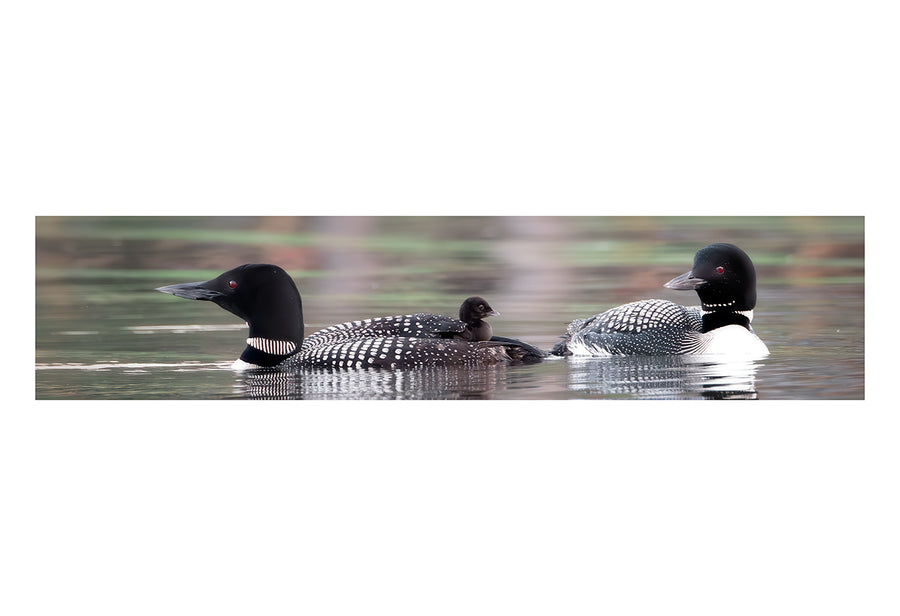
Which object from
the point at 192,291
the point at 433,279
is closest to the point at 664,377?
the point at 433,279

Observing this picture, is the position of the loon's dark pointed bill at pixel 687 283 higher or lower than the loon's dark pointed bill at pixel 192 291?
higher

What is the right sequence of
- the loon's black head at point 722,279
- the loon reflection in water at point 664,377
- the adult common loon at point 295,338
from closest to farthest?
the loon reflection in water at point 664,377, the adult common loon at point 295,338, the loon's black head at point 722,279

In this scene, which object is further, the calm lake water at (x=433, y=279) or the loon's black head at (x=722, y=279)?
the loon's black head at (x=722, y=279)

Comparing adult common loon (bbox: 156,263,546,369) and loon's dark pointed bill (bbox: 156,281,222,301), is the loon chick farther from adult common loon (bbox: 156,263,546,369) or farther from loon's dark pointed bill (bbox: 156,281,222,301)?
loon's dark pointed bill (bbox: 156,281,222,301)

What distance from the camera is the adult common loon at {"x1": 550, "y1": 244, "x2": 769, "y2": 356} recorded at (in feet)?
21.2

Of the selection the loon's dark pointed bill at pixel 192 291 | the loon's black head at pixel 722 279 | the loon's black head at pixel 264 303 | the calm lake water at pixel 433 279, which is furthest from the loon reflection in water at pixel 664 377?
the loon's dark pointed bill at pixel 192 291

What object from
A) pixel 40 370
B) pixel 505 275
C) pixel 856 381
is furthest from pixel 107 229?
pixel 856 381

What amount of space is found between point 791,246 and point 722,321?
0.50 meters

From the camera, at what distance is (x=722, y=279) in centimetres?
648

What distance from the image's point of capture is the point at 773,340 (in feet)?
21.3

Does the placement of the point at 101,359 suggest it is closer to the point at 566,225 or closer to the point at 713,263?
the point at 566,225

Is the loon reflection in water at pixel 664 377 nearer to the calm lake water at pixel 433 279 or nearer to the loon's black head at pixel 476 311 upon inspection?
the calm lake water at pixel 433 279

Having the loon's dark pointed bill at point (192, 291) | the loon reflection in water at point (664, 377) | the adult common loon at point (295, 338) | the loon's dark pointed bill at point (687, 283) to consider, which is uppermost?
the loon's dark pointed bill at point (687, 283)

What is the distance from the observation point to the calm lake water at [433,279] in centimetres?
630
